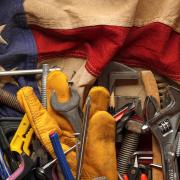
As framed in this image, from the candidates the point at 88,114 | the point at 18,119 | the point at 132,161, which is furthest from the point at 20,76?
the point at 132,161

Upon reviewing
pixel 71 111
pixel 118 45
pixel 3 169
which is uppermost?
pixel 118 45

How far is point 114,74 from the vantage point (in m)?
1.05

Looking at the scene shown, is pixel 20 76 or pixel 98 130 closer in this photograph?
pixel 98 130

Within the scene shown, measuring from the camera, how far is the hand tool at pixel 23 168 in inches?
34.6

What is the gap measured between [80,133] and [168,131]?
7.6 inches

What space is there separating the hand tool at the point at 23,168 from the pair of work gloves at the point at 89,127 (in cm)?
6

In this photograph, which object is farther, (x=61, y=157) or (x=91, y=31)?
(x=91, y=31)

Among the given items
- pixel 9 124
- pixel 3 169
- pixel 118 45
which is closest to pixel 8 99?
pixel 9 124

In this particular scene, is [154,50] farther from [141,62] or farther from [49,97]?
[49,97]

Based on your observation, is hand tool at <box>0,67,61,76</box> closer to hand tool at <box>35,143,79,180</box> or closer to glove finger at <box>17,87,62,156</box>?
glove finger at <box>17,87,62,156</box>

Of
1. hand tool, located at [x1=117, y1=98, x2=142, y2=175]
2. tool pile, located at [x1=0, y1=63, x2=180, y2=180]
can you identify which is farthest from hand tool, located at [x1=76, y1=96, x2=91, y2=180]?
hand tool, located at [x1=117, y1=98, x2=142, y2=175]

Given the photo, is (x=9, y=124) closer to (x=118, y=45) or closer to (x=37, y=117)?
(x=37, y=117)

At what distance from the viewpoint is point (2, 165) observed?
3.01 feet

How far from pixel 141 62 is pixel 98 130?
227 mm
